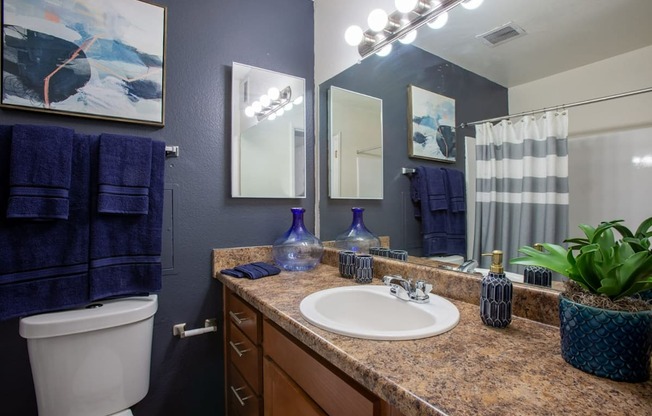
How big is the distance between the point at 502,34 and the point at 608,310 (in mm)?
901

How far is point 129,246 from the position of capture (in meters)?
1.27

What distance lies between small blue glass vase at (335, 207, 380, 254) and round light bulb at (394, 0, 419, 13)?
91 cm

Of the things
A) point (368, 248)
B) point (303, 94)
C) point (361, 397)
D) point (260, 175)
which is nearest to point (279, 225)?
A: point (260, 175)

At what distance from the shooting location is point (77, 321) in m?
1.08

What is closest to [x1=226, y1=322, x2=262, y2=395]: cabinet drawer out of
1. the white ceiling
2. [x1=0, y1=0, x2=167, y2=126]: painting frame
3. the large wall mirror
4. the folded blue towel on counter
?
the folded blue towel on counter

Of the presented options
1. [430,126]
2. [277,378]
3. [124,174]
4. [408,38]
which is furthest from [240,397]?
[408,38]

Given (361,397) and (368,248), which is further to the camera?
(368,248)

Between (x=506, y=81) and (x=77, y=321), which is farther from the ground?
(x=506, y=81)

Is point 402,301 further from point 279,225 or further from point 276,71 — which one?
point 276,71

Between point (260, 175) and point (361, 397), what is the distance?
126cm

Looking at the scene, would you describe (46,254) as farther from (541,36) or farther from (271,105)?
(541,36)

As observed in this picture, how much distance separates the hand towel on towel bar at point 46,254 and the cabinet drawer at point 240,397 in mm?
681

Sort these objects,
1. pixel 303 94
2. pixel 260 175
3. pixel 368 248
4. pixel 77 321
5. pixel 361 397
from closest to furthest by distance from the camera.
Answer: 1. pixel 361 397
2. pixel 77 321
3. pixel 368 248
4. pixel 260 175
5. pixel 303 94

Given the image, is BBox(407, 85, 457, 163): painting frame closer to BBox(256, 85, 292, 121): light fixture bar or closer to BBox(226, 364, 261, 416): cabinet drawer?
BBox(256, 85, 292, 121): light fixture bar
